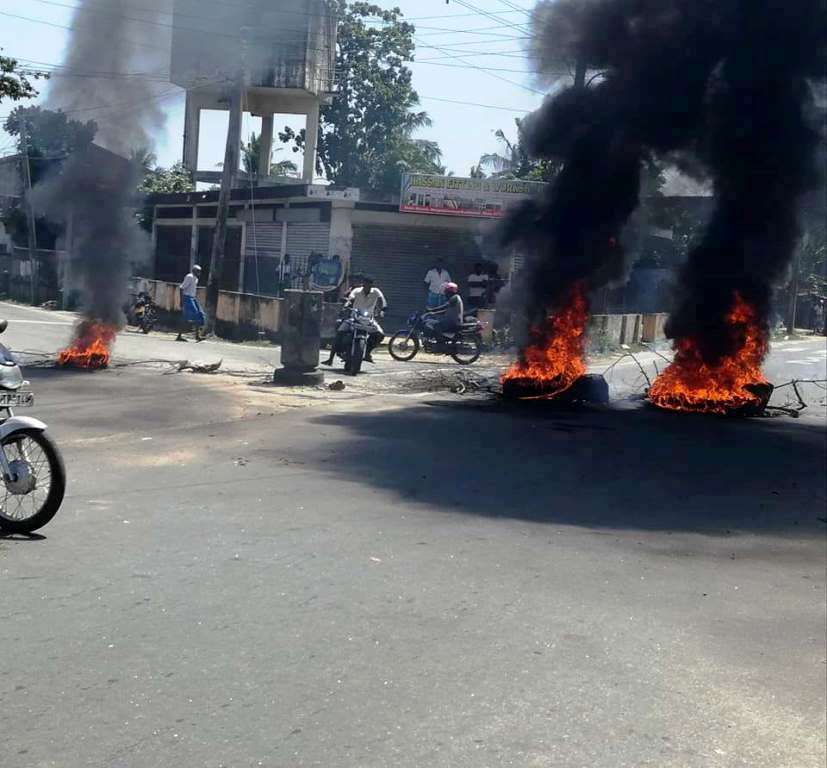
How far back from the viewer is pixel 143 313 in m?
24.3

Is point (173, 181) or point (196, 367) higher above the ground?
point (173, 181)

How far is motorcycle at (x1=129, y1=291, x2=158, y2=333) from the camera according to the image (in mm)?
24203

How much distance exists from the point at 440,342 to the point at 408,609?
1493 cm

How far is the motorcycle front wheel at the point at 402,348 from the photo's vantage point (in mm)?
19922

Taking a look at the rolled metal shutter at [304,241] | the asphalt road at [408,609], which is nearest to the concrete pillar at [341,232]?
the rolled metal shutter at [304,241]

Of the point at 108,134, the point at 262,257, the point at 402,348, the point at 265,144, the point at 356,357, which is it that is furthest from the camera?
the point at 265,144

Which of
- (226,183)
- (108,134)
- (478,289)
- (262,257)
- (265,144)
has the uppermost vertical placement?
(265,144)

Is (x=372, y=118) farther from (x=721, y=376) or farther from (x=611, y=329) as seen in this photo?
(x=721, y=376)

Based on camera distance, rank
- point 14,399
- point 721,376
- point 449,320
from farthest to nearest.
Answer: point 449,320, point 721,376, point 14,399

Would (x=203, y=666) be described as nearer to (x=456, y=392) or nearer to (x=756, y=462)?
(x=756, y=462)

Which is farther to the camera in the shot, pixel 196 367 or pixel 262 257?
pixel 262 257

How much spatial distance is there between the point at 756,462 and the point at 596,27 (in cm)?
840

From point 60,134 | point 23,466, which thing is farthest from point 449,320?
point 23,466

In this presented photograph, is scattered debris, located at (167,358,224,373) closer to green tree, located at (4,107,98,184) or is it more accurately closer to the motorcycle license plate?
green tree, located at (4,107,98,184)
